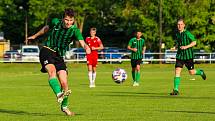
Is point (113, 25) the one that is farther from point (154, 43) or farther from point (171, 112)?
point (171, 112)

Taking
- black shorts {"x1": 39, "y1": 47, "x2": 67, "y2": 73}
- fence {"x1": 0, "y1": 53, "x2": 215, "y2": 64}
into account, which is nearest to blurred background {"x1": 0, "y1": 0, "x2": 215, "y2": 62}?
fence {"x1": 0, "y1": 53, "x2": 215, "y2": 64}

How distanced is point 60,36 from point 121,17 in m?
63.1

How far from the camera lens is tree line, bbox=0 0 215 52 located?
67000 millimetres

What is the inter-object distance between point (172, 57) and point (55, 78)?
4687cm

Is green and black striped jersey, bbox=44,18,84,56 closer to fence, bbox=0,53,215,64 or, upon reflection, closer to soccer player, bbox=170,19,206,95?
soccer player, bbox=170,19,206,95

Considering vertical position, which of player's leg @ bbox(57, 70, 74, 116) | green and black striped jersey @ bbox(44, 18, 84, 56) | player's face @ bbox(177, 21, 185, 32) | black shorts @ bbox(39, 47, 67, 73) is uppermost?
player's face @ bbox(177, 21, 185, 32)

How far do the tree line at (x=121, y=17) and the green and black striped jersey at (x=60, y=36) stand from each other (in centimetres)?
5130

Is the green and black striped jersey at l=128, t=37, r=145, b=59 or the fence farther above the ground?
the green and black striped jersey at l=128, t=37, r=145, b=59

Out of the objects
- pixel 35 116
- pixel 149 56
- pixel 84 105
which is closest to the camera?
pixel 35 116

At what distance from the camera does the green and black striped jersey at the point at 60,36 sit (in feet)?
45.8

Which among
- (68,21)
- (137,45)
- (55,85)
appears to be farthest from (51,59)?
(137,45)

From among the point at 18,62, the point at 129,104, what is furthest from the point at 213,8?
the point at 129,104

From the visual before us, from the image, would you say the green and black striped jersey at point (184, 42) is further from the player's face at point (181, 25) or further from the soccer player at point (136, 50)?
the soccer player at point (136, 50)

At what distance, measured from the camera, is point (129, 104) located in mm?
16500
